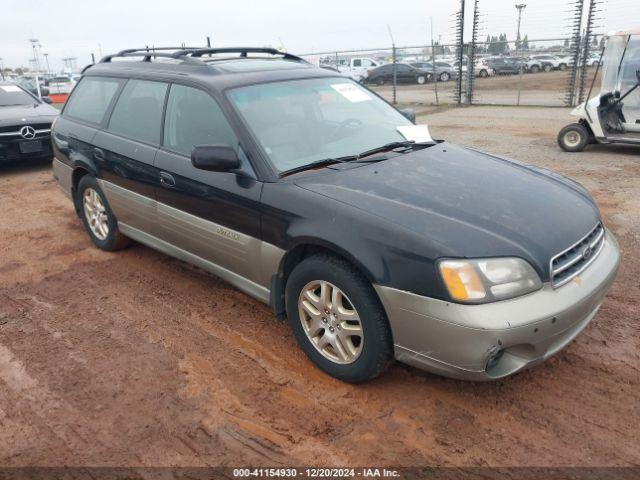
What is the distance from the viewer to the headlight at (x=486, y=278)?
2.48m

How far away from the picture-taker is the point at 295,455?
2.52 m

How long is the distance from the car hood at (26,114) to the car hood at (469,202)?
23.5 ft

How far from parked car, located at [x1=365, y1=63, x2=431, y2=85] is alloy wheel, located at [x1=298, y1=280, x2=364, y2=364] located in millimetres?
28622

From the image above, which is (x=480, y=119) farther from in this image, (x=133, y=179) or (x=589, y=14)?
(x=133, y=179)

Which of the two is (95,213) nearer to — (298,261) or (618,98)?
(298,261)

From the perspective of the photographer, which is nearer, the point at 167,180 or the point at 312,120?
the point at 312,120

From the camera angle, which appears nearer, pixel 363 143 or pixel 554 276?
pixel 554 276

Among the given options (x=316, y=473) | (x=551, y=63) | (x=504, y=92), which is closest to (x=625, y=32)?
(x=316, y=473)

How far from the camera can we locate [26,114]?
8742 millimetres

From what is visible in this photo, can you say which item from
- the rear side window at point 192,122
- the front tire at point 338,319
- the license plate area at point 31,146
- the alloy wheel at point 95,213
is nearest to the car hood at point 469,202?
the front tire at point 338,319

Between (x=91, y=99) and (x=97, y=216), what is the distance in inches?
43.8

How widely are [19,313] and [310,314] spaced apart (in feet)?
7.88

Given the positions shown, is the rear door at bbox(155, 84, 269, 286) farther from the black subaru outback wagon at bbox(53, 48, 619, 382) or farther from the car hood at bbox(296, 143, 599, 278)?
the car hood at bbox(296, 143, 599, 278)

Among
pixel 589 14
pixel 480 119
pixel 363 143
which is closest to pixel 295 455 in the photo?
pixel 363 143
